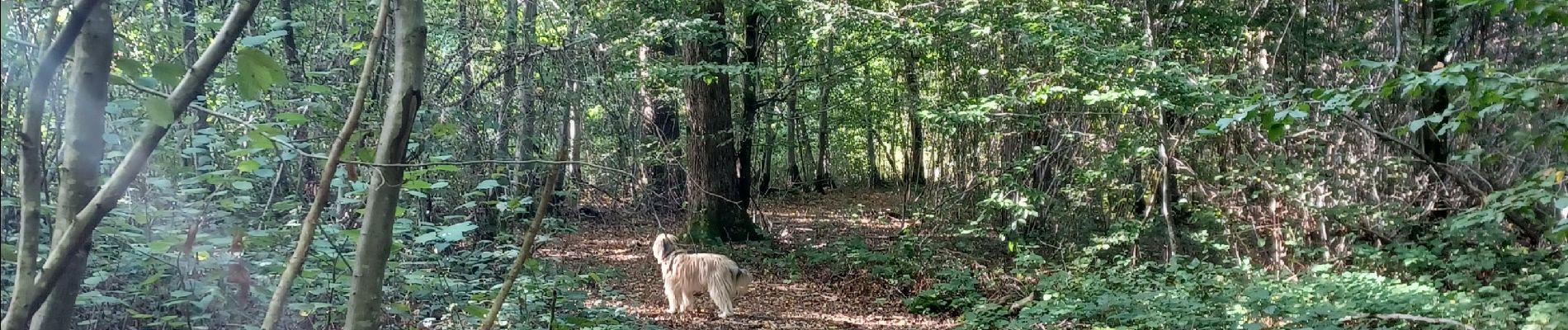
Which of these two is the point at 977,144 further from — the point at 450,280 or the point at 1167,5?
the point at 450,280

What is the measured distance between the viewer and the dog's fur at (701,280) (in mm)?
7238

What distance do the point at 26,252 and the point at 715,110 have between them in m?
9.39

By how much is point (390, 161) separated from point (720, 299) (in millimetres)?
5652

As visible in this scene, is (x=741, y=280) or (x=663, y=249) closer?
(x=741, y=280)

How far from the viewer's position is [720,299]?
7.38 metres

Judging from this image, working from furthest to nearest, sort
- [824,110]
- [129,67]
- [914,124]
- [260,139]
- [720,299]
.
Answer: [824,110]
[914,124]
[720,299]
[260,139]
[129,67]

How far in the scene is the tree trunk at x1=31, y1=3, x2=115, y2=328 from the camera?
139 centimetres

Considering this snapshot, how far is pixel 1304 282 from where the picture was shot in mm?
6430

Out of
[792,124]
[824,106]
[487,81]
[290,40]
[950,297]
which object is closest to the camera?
[487,81]

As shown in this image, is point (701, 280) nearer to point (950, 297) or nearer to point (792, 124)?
point (950, 297)

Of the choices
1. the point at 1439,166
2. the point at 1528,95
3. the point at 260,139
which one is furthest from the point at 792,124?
the point at 260,139

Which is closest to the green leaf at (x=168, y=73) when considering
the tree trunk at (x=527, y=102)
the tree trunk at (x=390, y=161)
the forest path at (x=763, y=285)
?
the tree trunk at (x=390, y=161)

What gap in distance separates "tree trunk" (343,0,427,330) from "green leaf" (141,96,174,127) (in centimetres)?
44

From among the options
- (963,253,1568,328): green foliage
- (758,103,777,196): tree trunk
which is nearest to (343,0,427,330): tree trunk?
(963,253,1568,328): green foliage
